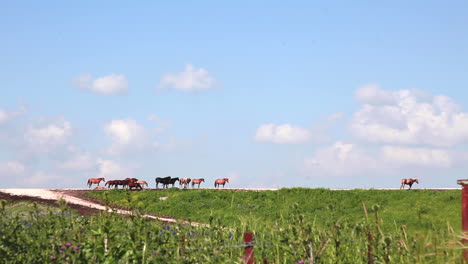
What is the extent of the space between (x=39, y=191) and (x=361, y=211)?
18885mm

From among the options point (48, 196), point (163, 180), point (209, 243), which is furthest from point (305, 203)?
point (209, 243)

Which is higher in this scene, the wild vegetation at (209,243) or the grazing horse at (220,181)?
the grazing horse at (220,181)

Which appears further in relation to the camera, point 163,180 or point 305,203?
point 163,180

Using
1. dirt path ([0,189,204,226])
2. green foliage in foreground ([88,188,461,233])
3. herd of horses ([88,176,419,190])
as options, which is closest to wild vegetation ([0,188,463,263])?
green foliage in foreground ([88,188,461,233])

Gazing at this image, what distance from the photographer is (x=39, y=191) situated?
3275 centimetres

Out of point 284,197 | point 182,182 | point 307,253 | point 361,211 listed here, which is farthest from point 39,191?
point 307,253

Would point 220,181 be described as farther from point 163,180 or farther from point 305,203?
point 305,203

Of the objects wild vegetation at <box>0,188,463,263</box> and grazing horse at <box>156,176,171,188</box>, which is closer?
wild vegetation at <box>0,188,463,263</box>

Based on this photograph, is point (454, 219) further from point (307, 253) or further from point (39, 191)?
point (39, 191)

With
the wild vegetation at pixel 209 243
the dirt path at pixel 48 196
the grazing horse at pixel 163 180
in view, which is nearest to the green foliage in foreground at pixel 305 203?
the dirt path at pixel 48 196

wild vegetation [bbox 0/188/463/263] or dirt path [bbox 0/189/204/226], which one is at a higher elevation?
dirt path [bbox 0/189/204/226]

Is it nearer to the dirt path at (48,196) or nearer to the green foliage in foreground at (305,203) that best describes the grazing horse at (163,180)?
the dirt path at (48,196)

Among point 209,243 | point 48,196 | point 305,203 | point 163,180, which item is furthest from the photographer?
point 163,180

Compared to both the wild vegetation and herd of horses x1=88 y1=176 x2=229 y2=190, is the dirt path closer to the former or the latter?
herd of horses x1=88 y1=176 x2=229 y2=190
